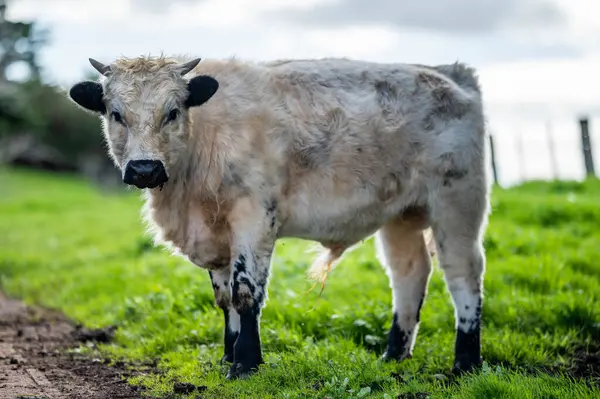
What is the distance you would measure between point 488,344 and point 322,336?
1.67m

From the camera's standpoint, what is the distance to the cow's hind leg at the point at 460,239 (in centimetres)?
772

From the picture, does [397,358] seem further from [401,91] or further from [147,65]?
[147,65]

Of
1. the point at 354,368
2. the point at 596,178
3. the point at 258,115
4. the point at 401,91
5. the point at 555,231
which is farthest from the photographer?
the point at 596,178

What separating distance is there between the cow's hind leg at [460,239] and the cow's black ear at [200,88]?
7.36 ft

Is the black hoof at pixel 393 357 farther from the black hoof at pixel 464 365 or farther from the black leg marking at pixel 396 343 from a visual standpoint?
the black hoof at pixel 464 365

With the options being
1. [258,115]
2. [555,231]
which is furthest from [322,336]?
[555,231]

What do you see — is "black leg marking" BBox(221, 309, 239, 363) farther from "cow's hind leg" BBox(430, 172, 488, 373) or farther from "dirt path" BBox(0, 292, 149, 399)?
"cow's hind leg" BBox(430, 172, 488, 373)

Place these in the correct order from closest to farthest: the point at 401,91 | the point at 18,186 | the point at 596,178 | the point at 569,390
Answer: the point at 569,390 → the point at 401,91 → the point at 596,178 → the point at 18,186

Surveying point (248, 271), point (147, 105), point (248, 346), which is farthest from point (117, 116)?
point (248, 346)

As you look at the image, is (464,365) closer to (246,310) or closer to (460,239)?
(460,239)

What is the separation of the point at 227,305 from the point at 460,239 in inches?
87.5

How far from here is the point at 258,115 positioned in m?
7.35

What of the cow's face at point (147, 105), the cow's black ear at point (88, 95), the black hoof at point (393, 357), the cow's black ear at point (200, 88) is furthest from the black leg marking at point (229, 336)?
the cow's black ear at point (88, 95)

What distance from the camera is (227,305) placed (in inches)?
301
